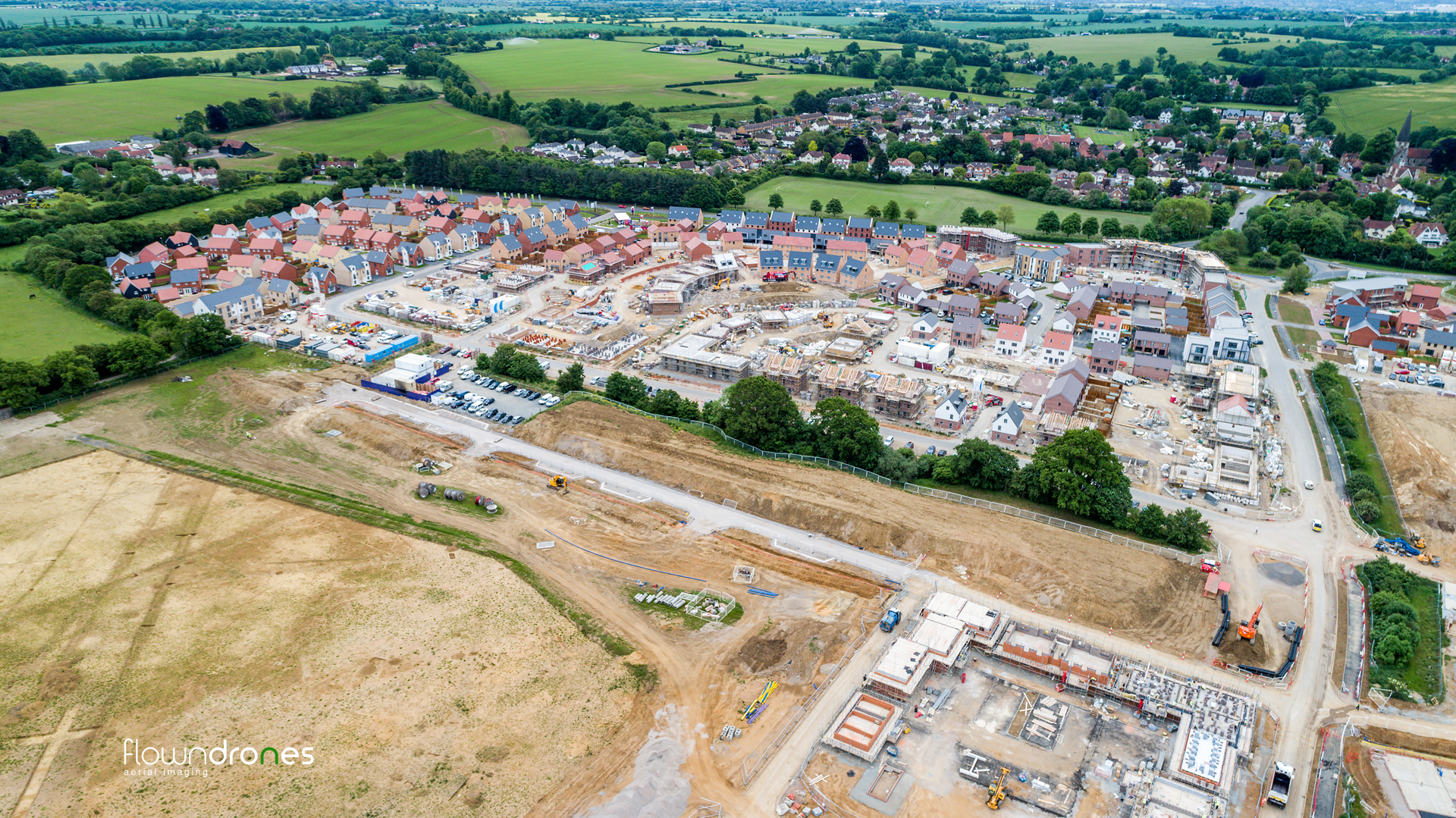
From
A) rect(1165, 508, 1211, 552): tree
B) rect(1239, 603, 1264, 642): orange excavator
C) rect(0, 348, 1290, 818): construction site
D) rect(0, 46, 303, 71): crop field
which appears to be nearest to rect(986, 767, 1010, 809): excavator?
rect(0, 348, 1290, 818): construction site

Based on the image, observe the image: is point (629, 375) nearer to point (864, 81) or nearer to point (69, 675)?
point (69, 675)

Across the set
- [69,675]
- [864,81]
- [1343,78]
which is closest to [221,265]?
[69,675]

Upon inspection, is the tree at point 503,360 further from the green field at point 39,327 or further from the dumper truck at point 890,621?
the dumper truck at point 890,621

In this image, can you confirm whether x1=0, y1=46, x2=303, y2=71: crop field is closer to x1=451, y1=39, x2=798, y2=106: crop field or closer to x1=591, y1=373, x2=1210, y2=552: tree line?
x1=451, y1=39, x2=798, y2=106: crop field

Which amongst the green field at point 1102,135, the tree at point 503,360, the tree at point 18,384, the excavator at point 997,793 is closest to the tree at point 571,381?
the tree at point 503,360

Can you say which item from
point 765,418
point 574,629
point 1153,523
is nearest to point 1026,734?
point 1153,523

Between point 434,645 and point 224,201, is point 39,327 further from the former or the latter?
point 434,645

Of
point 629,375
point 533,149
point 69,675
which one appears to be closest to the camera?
point 69,675
